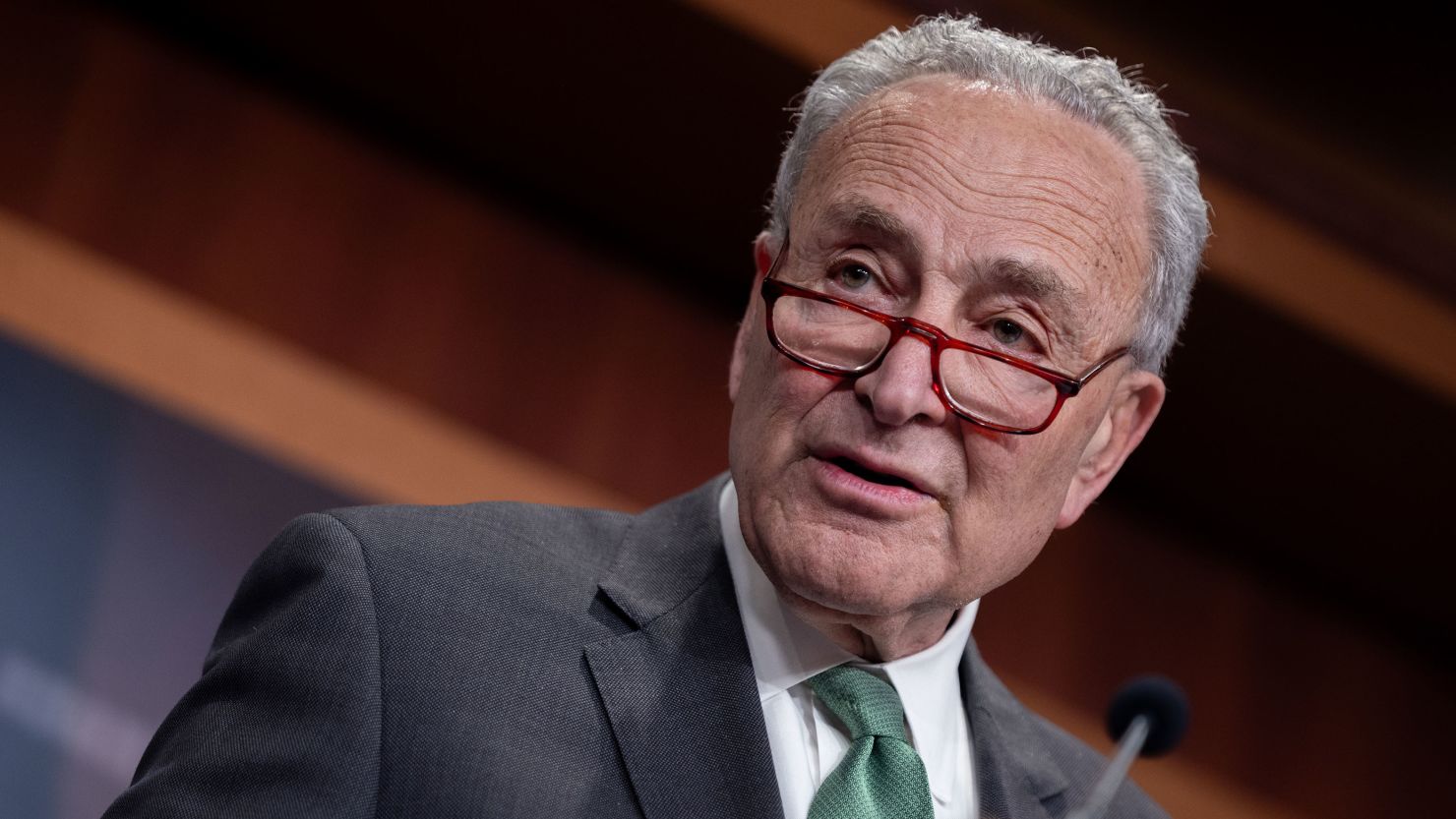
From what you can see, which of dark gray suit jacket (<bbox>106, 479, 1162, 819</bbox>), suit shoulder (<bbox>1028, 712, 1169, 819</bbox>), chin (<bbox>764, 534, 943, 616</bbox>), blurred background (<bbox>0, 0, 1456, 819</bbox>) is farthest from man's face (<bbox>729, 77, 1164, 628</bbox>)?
blurred background (<bbox>0, 0, 1456, 819</bbox>)

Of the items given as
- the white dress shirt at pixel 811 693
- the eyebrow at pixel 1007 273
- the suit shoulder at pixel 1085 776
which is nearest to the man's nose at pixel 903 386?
the eyebrow at pixel 1007 273

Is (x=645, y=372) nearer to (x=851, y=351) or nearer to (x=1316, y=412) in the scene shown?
(x=1316, y=412)

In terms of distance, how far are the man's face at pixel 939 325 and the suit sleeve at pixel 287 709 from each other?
38cm

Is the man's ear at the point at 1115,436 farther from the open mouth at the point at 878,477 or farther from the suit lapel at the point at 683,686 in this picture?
the suit lapel at the point at 683,686

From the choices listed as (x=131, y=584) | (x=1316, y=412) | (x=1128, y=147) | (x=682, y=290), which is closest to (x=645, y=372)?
(x=682, y=290)

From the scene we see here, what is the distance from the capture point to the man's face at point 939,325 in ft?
4.61

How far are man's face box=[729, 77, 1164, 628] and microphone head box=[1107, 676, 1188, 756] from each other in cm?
19

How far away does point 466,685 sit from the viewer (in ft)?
4.47

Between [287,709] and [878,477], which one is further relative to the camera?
[878,477]

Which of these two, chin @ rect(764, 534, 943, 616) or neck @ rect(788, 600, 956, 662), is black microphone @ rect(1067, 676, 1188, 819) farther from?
chin @ rect(764, 534, 943, 616)

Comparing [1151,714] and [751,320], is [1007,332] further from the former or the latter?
[1151,714]

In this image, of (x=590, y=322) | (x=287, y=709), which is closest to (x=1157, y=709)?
(x=287, y=709)

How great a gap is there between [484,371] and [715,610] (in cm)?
174

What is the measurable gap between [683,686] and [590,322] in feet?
6.24
